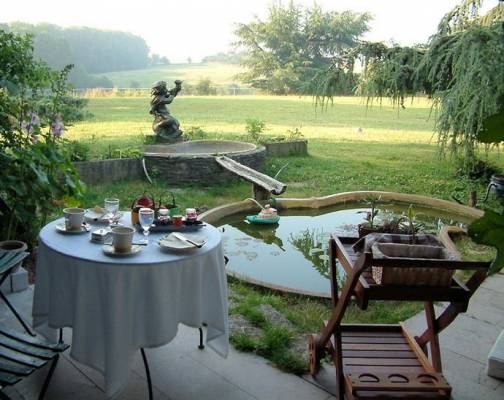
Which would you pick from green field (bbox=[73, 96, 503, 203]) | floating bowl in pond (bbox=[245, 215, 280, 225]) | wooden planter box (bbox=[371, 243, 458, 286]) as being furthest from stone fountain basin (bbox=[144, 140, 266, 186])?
wooden planter box (bbox=[371, 243, 458, 286])

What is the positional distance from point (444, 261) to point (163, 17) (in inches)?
1995

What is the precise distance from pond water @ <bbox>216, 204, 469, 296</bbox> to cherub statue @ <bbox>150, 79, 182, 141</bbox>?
11.9 feet

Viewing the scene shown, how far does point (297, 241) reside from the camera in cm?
575

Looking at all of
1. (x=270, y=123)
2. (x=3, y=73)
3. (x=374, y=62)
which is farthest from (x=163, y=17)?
(x=3, y=73)

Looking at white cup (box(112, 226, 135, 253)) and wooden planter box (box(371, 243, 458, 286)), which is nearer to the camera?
wooden planter box (box(371, 243, 458, 286))

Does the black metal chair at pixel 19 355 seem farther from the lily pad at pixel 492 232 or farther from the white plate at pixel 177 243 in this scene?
the lily pad at pixel 492 232

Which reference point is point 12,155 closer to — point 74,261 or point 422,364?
point 74,261

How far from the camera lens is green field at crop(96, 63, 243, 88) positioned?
121ft

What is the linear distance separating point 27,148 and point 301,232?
3383 mm

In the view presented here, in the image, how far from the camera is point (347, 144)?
512 inches

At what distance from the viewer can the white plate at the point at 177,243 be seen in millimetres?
2342

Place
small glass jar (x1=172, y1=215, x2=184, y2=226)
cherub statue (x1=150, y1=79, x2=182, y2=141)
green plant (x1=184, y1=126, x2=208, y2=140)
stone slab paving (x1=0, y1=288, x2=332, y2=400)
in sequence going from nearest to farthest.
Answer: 1. stone slab paving (x1=0, y1=288, x2=332, y2=400)
2. small glass jar (x1=172, y1=215, x2=184, y2=226)
3. cherub statue (x1=150, y1=79, x2=182, y2=141)
4. green plant (x1=184, y1=126, x2=208, y2=140)

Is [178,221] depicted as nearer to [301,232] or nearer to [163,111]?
[301,232]

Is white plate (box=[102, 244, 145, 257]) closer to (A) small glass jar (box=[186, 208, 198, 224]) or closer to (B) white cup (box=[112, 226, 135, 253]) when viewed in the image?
(B) white cup (box=[112, 226, 135, 253])
